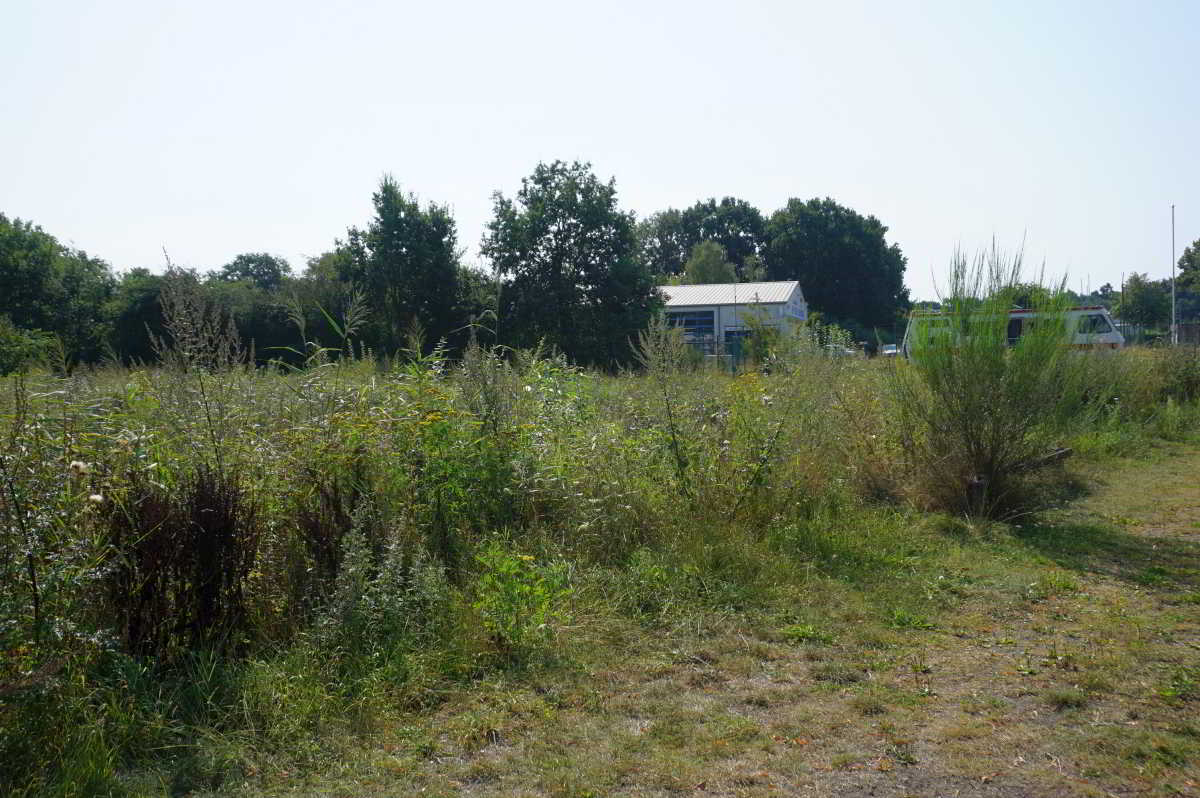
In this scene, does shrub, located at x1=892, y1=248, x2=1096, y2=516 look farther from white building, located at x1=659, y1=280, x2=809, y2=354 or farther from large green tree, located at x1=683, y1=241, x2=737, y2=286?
large green tree, located at x1=683, y1=241, x2=737, y2=286

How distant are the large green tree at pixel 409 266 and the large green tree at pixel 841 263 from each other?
37.5m

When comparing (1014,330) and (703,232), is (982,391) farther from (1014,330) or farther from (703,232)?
(703,232)

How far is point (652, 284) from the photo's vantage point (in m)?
25.4

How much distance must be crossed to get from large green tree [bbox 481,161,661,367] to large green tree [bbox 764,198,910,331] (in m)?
33.7

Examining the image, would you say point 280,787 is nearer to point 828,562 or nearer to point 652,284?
→ point 828,562

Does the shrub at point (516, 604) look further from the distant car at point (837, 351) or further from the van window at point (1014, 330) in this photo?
the distant car at point (837, 351)

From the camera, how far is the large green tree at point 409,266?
75.0 ft

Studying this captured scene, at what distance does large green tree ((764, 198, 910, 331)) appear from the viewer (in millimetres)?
56344

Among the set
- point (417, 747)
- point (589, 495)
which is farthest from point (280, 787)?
point (589, 495)

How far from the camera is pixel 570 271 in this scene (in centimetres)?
2469

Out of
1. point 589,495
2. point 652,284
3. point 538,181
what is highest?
point 538,181

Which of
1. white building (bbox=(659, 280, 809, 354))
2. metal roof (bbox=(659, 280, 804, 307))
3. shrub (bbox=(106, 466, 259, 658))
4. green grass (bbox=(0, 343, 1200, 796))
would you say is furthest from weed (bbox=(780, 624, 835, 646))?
metal roof (bbox=(659, 280, 804, 307))

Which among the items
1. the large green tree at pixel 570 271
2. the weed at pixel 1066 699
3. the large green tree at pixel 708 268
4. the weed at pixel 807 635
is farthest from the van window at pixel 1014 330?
the large green tree at pixel 708 268

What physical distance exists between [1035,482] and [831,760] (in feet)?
20.9
